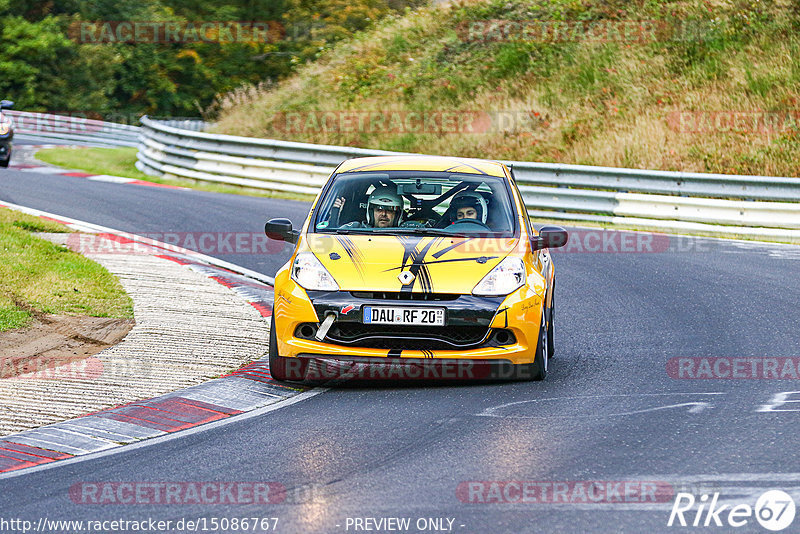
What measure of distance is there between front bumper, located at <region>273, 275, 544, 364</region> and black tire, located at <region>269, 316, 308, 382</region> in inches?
3.3

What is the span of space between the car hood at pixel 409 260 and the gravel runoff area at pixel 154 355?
1.25m

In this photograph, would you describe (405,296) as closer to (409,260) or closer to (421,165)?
(409,260)

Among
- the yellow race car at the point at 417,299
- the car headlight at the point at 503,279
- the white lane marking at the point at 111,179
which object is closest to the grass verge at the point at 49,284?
the yellow race car at the point at 417,299

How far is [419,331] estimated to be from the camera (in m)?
7.56

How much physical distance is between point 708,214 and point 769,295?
255 inches

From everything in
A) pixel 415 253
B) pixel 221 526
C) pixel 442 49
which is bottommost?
pixel 221 526

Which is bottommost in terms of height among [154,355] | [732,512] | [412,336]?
[732,512]

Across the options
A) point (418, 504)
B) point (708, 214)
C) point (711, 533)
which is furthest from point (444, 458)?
point (708, 214)

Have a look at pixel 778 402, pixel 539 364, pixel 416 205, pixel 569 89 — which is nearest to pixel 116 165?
pixel 569 89

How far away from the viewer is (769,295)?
1156 centimetres

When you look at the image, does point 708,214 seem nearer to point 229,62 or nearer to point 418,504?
point 418,504

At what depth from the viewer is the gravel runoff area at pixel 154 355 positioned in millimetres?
7293

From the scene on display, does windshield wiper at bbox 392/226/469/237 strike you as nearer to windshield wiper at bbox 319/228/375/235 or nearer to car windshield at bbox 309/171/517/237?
car windshield at bbox 309/171/517/237

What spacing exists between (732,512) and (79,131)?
114ft
